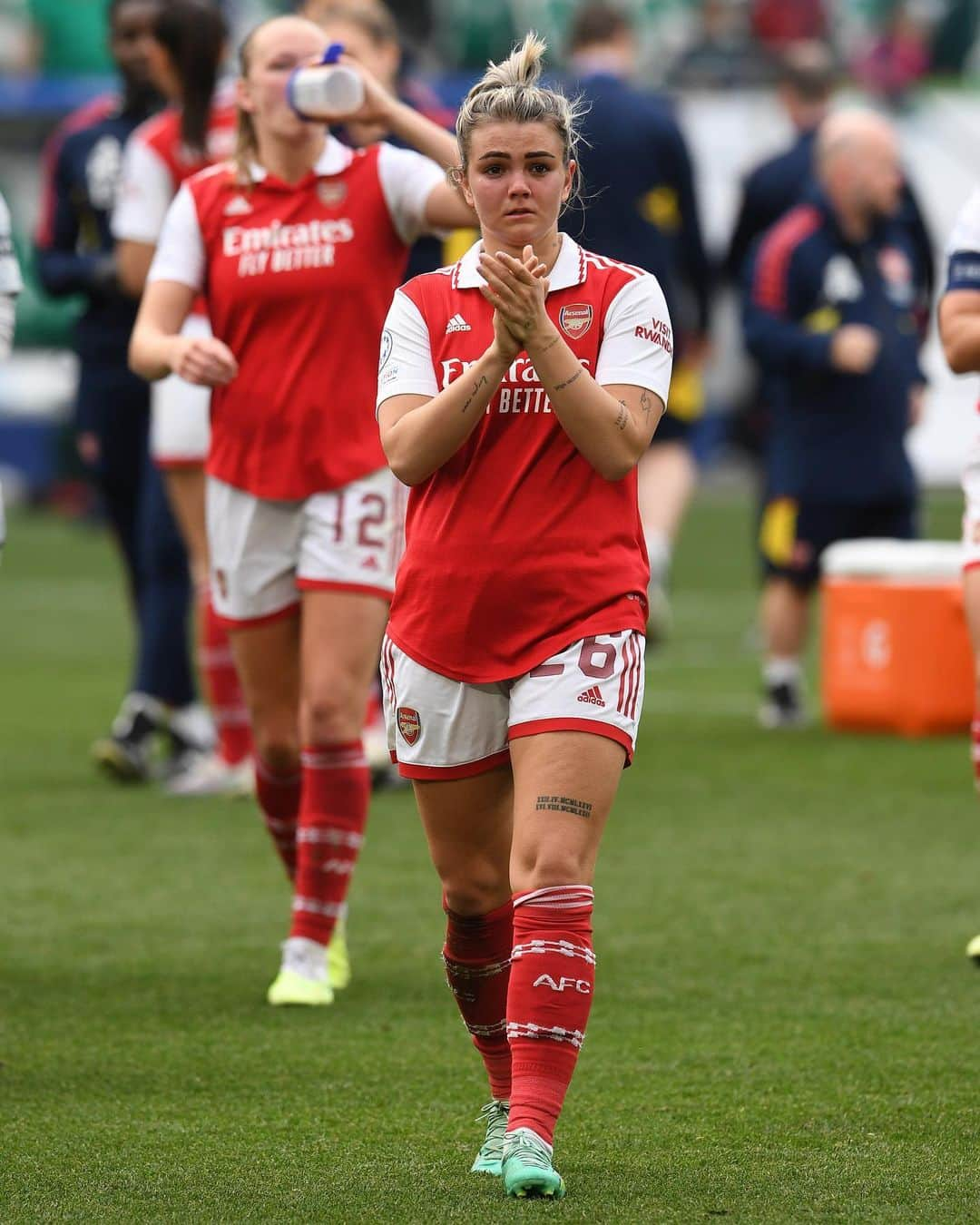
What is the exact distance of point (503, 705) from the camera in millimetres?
4117

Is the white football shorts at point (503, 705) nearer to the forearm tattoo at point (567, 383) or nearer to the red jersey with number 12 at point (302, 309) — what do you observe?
the forearm tattoo at point (567, 383)

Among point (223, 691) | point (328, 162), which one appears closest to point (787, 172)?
point (223, 691)

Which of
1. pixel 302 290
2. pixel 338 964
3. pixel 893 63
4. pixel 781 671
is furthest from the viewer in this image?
pixel 893 63

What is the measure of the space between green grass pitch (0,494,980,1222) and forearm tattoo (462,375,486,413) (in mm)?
1267

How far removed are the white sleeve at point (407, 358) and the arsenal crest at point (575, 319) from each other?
9.2 inches

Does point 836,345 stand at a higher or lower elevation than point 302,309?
higher

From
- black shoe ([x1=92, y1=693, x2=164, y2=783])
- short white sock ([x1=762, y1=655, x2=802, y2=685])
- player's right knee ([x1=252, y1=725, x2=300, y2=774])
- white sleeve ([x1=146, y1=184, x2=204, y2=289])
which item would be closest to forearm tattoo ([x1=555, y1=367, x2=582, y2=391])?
white sleeve ([x1=146, y1=184, x2=204, y2=289])

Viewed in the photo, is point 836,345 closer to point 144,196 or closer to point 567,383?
point 144,196

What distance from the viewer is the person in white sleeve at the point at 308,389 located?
18.4 ft

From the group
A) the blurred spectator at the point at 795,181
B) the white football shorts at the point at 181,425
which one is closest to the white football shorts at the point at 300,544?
the white football shorts at the point at 181,425

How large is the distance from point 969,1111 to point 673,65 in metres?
26.8

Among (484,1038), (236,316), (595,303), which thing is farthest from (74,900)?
(595,303)

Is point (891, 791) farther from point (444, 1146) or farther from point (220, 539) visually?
point (444, 1146)

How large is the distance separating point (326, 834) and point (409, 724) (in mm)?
1534
